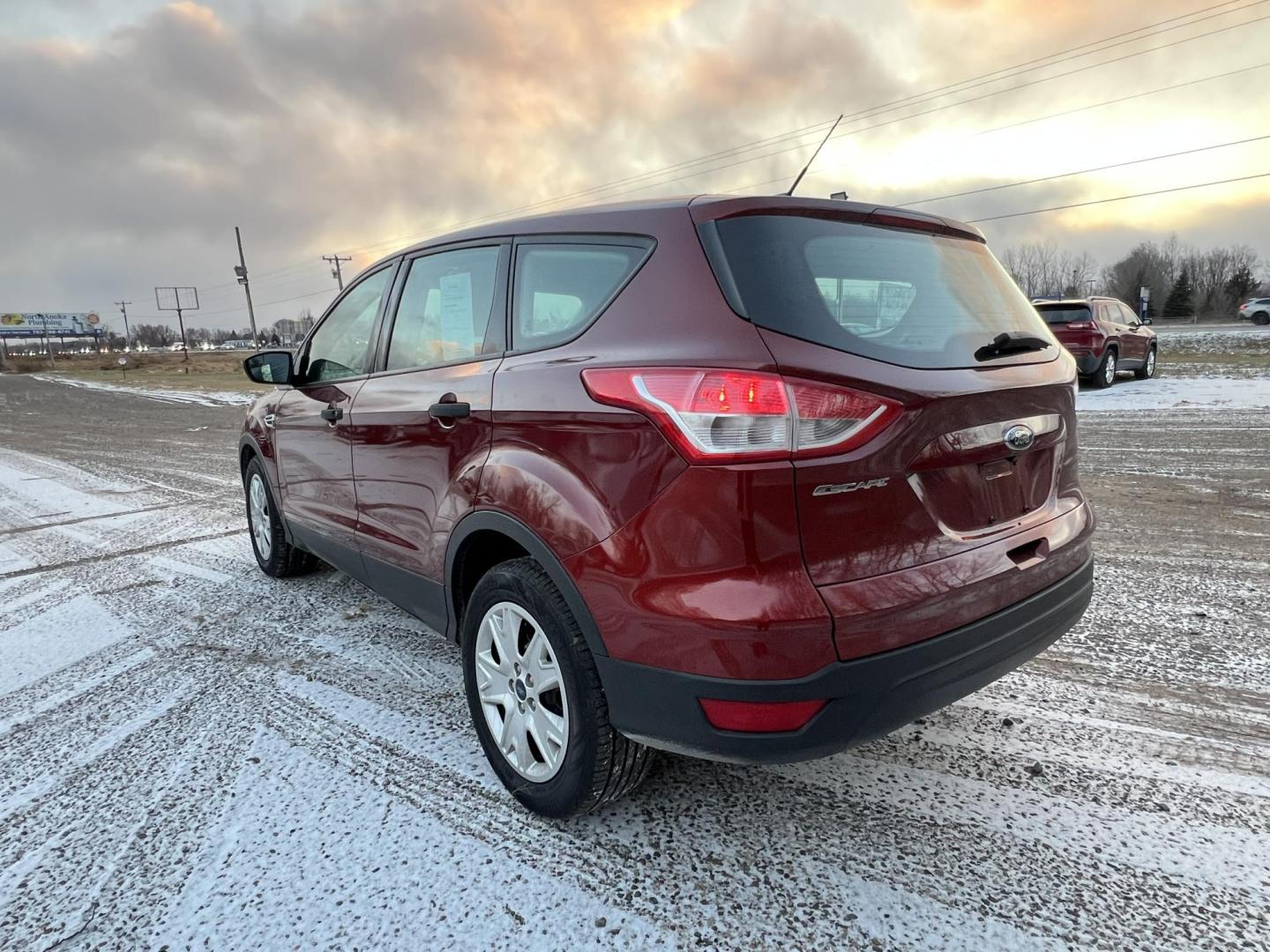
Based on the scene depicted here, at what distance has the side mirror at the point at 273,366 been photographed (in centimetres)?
406

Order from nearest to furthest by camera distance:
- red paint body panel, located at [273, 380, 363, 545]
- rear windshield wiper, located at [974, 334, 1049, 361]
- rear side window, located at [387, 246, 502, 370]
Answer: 1. rear windshield wiper, located at [974, 334, 1049, 361]
2. rear side window, located at [387, 246, 502, 370]
3. red paint body panel, located at [273, 380, 363, 545]

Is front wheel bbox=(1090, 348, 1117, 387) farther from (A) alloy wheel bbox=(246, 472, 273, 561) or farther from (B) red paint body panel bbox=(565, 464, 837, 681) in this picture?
(B) red paint body panel bbox=(565, 464, 837, 681)

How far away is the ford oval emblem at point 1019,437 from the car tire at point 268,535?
13.4 ft

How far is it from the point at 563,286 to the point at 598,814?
172 cm

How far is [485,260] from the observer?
9.25 feet

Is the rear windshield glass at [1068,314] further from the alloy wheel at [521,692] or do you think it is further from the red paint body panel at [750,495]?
the alloy wheel at [521,692]

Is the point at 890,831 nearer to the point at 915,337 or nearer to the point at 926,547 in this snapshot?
the point at 926,547

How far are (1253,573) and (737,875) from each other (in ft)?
12.8

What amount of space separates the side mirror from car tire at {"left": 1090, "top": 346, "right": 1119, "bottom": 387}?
1550cm

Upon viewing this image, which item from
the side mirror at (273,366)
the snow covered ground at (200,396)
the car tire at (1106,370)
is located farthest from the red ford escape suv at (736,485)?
the snow covered ground at (200,396)

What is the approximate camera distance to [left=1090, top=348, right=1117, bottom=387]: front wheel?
48.8ft

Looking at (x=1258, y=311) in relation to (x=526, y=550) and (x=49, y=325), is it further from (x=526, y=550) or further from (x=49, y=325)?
(x=49, y=325)

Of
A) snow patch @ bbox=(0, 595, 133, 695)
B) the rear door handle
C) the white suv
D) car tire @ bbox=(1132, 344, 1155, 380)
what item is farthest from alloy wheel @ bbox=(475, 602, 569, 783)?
the white suv

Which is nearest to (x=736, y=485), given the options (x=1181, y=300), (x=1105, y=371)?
(x=1105, y=371)
